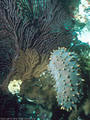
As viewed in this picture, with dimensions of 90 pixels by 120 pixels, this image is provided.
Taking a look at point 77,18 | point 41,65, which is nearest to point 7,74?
point 41,65

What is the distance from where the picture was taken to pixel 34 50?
12.9 feet

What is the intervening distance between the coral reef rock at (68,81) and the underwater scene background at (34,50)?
0.43 metres

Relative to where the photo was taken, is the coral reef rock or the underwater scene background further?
the underwater scene background

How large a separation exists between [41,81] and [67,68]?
129cm

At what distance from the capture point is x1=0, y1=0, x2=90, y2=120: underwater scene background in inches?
135

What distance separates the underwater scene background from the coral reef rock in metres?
0.43

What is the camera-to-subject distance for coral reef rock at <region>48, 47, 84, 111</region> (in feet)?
8.14

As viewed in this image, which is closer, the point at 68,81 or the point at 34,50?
the point at 68,81

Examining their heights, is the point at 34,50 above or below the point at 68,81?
above

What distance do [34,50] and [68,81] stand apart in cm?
186

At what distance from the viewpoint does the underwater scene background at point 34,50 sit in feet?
11.2

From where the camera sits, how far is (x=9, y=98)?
444cm

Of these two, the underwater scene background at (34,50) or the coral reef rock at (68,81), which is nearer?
the coral reef rock at (68,81)

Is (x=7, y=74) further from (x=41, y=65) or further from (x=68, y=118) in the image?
(x=68, y=118)
